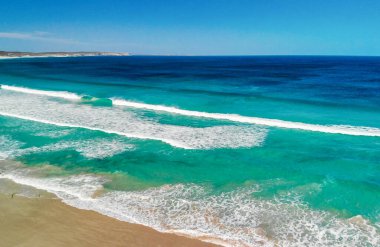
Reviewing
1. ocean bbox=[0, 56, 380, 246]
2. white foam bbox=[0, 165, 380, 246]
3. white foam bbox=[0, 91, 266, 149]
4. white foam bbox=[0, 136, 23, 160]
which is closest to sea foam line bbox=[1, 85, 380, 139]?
ocean bbox=[0, 56, 380, 246]

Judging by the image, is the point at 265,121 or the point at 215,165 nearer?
the point at 215,165

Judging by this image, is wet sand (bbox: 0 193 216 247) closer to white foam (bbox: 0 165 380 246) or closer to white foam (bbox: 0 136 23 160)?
white foam (bbox: 0 165 380 246)

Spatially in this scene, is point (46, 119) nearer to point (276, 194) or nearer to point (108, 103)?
point (108, 103)

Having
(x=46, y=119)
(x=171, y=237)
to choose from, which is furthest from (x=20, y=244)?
(x=46, y=119)

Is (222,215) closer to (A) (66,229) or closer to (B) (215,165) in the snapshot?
(B) (215,165)

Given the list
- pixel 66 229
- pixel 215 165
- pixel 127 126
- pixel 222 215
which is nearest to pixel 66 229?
pixel 66 229

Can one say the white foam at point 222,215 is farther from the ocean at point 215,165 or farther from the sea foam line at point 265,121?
the sea foam line at point 265,121
